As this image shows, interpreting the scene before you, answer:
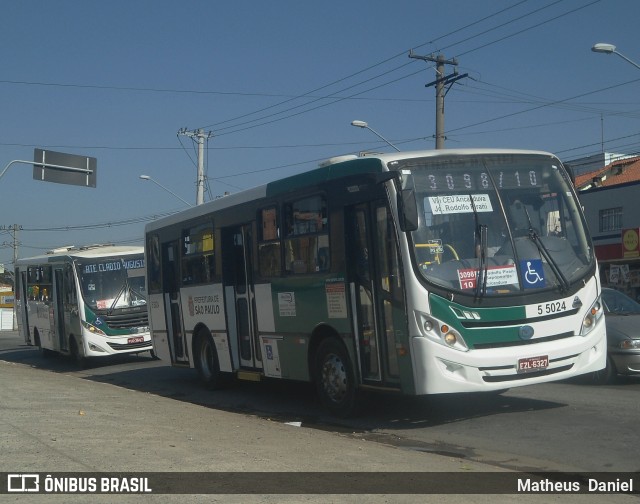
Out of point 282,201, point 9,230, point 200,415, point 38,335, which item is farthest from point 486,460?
point 9,230

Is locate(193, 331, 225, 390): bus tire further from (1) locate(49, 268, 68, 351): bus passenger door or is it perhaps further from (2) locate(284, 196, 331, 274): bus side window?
(1) locate(49, 268, 68, 351): bus passenger door

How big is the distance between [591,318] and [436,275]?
2.15m

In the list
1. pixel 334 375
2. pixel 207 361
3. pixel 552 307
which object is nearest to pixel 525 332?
pixel 552 307

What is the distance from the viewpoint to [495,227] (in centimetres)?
1013

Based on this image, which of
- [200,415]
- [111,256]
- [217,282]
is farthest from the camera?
[111,256]

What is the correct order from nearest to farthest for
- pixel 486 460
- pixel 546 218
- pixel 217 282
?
1. pixel 486 460
2. pixel 546 218
3. pixel 217 282

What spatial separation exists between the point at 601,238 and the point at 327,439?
104 ft

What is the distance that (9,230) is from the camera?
8219 cm

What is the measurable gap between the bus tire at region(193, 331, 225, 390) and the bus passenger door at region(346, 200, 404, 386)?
5354mm

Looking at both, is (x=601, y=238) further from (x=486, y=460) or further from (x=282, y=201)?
(x=486, y=460)

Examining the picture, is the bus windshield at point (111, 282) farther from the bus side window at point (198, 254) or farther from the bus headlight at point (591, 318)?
the bus headlight at point (591, 318)

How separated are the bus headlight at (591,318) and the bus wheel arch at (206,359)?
725 cm

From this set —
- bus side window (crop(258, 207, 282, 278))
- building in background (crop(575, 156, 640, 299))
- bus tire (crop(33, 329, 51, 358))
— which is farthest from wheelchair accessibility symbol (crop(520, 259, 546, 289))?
building in background (crop(575, 156, 640, 299))

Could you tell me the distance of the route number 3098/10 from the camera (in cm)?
1004
